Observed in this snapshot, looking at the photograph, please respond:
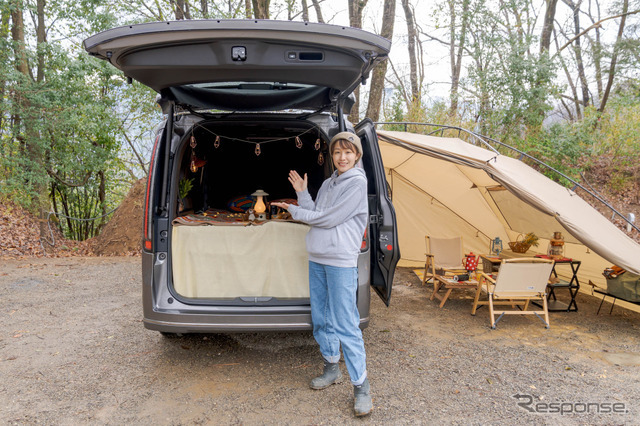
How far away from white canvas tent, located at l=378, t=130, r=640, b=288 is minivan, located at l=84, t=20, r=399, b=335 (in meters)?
1.79

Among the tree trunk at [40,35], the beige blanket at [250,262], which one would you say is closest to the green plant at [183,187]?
the beige blanket at [250,262]

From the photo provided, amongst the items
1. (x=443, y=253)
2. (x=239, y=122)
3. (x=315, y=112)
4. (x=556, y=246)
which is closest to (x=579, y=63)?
(x=556, y=246)

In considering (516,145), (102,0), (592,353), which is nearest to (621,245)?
(592,353)

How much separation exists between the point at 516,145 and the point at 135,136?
10533 mm

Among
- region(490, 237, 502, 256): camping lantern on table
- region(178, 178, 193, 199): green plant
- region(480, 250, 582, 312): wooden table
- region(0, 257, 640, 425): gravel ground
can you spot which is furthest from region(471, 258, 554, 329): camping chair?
region(178, 178, 193, 199): green plant

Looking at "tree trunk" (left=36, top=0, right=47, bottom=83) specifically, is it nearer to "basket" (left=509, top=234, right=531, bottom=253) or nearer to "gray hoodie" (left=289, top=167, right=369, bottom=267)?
"gray hoodie" (left=289, top=167, right=369, bottom=267)

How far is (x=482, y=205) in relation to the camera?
7.20 metres

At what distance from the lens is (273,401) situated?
122 inches

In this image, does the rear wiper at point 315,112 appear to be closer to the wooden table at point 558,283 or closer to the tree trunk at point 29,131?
the wooden table at point 558,283

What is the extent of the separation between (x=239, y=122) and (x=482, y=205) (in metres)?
4.75

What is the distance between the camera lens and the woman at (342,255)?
2951 millimetres

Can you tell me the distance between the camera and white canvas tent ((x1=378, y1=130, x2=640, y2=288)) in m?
4.69

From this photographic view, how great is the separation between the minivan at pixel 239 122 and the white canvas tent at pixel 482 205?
179cm

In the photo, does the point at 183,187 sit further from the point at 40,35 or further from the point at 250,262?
the point at 40,35
